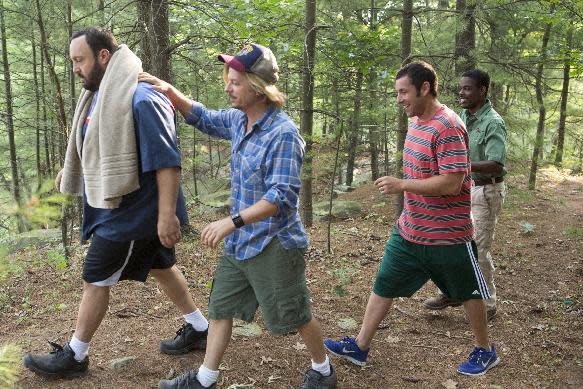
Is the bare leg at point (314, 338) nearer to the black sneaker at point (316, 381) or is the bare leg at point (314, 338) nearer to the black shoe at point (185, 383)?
the black sneaker at point (316, 381)

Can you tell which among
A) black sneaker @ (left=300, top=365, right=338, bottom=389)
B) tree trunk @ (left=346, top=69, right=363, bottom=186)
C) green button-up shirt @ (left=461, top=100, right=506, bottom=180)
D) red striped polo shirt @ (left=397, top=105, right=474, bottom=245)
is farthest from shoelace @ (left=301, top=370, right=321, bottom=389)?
tree trunk @ (left=346, top=69, right=363, bottom=186)

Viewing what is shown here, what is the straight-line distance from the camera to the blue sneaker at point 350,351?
392cm

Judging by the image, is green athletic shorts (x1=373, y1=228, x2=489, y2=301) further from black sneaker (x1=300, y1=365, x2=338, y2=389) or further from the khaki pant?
the khaki pant

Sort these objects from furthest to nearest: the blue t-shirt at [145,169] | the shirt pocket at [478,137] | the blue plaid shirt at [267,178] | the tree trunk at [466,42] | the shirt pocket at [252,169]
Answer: the tree trunk at [466,42], the shirt pocket at [478,137], the blue t-shirt at [145,169], the shirt pocket at [252,169], the blue plaid shirt at [267,178]

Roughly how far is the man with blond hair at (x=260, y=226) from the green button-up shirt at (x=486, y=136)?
2396 mm

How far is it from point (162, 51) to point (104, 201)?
349cm

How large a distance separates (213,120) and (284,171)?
3.10ft

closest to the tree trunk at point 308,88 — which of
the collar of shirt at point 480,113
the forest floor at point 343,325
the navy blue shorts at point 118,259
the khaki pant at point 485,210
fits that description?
the forest floor at point 343,325

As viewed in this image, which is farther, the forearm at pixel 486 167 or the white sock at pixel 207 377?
the forearm at pixel 486 167

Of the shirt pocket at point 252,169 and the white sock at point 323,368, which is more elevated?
the shirt pocket at point 252,169

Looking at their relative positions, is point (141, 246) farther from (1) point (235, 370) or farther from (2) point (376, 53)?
(2) point (376, 53)

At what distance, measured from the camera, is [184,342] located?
12.7 feet

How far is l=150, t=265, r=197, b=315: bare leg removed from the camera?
12.1 ft

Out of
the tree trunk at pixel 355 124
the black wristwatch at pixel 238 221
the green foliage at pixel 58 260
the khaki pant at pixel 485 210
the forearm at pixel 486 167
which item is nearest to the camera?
the black wristwatch at pixel 238 221
